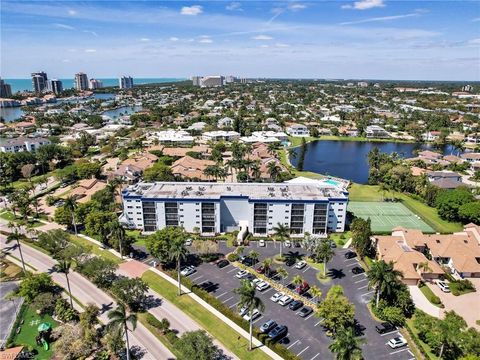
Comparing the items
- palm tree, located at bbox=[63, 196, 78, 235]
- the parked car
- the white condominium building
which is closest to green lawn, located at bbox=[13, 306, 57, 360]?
palm tree, located at bbox=[63, 196, 78, 235]

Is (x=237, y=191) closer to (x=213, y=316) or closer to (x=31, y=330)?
(x=213, y=316)

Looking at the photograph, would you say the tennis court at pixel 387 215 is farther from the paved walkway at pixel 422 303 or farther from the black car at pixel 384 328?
the black car at pixel 384 328

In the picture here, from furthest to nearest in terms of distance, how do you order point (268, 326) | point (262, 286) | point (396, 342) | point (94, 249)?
1. point (94, 249)
2. point (262, 286)
3. point (268, 326)
4. point (396, 342)

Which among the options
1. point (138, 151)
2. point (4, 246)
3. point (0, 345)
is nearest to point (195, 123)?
point (138, 151)

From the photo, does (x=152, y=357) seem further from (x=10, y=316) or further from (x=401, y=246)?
(x=401, y=246)

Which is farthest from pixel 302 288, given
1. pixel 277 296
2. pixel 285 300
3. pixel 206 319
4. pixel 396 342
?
pixel 206 319

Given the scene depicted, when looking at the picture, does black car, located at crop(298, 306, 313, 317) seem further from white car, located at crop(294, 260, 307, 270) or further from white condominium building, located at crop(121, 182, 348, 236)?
white condominium building, located at crop(121, 182, 348, 236)
